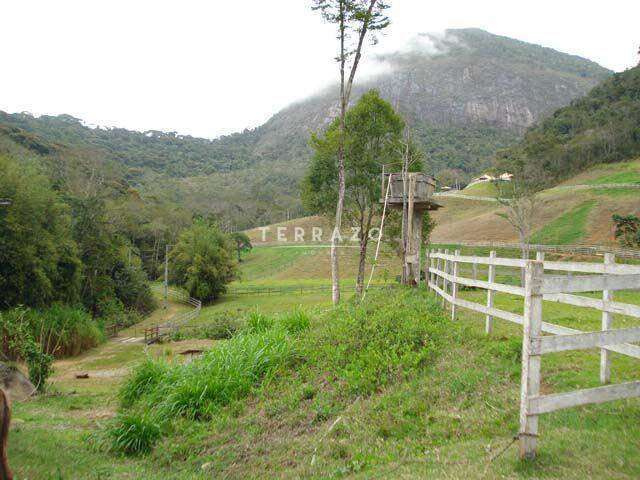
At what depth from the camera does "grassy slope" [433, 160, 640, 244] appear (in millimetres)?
50906

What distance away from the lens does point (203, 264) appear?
50688 mm

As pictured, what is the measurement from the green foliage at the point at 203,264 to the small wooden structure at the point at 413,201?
35897 mm

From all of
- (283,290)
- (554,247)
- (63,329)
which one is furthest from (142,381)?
(283,290)

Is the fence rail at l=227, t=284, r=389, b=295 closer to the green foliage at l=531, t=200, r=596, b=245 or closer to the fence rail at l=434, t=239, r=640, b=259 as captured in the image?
the fence rail at l=434, t=239, r=640, b=259

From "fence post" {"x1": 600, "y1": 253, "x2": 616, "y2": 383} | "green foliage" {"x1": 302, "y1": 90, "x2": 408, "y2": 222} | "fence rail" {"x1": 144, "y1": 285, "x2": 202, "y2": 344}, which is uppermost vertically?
"green foliage" {"x1": 302, "y1": 90, "x2": 408, "y2": 222}

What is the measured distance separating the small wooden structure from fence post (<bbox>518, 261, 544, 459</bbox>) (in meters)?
12.4

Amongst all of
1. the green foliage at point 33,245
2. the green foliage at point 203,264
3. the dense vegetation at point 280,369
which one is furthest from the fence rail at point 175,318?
→ the dense vegetation at point 280,369

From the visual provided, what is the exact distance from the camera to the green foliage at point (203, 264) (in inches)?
1983

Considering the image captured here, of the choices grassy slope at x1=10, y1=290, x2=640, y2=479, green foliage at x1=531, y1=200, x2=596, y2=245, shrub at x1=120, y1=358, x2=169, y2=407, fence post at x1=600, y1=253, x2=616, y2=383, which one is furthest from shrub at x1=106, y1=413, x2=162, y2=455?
green foliage at x1=531, y1=200, x2=596, y2=245

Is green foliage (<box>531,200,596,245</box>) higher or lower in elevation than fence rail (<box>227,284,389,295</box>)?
higher

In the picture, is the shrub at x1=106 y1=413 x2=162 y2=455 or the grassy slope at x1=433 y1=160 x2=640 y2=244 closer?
the shrub at x1=106 y1=413 x2=162 y2=455

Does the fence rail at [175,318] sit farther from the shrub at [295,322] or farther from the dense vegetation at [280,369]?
the dense vegetation at [280,369]

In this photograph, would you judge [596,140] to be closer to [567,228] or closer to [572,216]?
[572,216]

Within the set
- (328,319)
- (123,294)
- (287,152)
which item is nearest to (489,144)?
(287,152)
